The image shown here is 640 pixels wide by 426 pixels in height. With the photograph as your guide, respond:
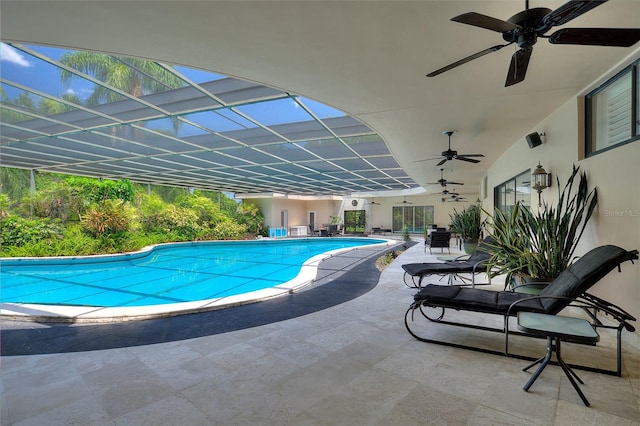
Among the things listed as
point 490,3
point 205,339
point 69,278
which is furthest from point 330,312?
point 69,278

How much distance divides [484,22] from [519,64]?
766 mm

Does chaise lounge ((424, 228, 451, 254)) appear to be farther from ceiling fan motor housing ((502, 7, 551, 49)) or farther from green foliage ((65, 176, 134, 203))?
green foliage ((65, 176, 134, 203))

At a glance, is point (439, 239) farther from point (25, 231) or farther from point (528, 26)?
point (25, 231)

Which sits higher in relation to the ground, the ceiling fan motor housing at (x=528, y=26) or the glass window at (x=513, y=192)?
the ceiling fan motor housing at (x=528, y=26)

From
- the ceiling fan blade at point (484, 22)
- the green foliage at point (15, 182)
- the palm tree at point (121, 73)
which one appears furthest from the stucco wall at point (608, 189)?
the green foliage at point (15, 182)

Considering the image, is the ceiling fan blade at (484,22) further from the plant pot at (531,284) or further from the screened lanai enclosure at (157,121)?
the screened lanai enclosure at (157,121)

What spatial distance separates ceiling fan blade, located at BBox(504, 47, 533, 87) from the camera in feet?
7.61

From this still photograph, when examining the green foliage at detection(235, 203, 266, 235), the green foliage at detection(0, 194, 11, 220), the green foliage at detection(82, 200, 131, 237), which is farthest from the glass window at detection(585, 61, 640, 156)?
the green foliage at detection(235, 203, 266, 235)

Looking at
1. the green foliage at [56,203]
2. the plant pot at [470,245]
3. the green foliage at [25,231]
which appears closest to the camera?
the plant pot at [470,245]

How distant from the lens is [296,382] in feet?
7.77

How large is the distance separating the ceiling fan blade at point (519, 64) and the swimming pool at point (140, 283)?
169 inches

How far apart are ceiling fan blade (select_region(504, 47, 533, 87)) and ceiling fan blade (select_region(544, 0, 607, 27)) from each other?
0.32 meters

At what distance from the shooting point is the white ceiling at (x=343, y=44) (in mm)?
2328

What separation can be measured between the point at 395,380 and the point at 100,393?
7.19 ft
